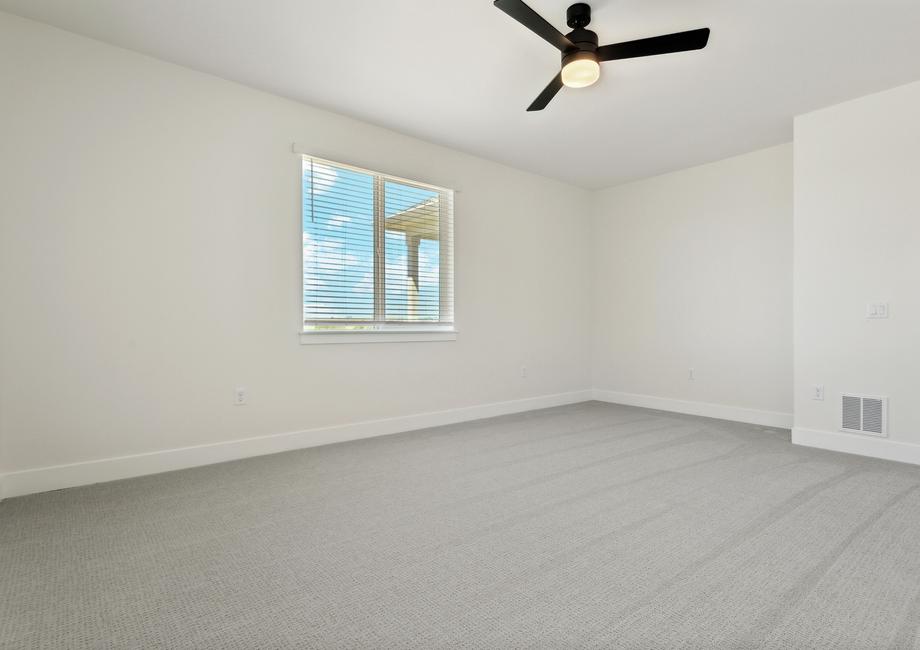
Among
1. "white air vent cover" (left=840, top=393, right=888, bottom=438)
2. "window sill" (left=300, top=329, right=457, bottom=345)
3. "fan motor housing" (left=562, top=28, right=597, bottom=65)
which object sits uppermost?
"fan motor housing" (left=562, top=28, right=597, bottom=65)

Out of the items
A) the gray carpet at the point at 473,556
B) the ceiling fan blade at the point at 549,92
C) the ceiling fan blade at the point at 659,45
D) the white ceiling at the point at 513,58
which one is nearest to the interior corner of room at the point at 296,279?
the white ceiling at the point at 513,58

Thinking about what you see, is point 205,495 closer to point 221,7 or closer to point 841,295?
point 221,7

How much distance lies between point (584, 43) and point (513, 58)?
56 cm

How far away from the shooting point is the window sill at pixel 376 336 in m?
3.69

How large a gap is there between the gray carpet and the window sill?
98 cm

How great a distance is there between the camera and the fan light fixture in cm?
262

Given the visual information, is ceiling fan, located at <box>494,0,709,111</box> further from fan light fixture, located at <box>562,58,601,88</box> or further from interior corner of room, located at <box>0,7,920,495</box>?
interior corner of room, located at <box>0,7,920,495</box>

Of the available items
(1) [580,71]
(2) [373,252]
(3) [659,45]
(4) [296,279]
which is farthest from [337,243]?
(3) [659,45]

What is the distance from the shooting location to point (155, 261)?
3.04 m

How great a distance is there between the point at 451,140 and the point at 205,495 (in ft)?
11.6

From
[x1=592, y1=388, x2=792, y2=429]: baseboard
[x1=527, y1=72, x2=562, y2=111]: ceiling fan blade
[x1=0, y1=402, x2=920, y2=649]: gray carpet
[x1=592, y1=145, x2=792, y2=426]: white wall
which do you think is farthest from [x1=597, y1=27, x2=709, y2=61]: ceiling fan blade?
[x1=592, y1=388, x2=792, y2=429]: baseboard

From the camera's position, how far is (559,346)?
569 centimetres

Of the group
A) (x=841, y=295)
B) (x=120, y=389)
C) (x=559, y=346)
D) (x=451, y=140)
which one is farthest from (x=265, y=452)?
(x=841, y=295)

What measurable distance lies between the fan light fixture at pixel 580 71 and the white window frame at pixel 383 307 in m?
1.92
